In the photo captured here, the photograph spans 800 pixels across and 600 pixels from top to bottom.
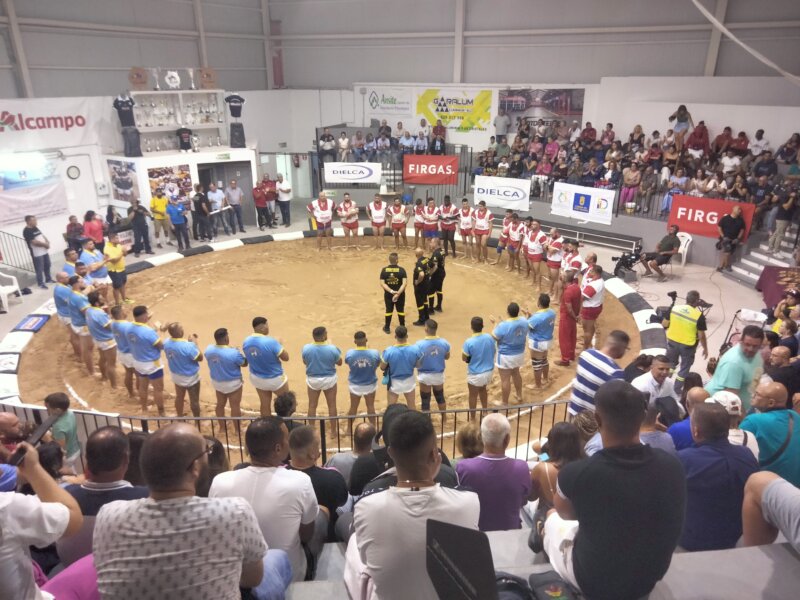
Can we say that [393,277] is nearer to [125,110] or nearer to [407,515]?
[407,515]

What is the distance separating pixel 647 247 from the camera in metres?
15.9

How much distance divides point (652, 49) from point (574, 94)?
290 cm

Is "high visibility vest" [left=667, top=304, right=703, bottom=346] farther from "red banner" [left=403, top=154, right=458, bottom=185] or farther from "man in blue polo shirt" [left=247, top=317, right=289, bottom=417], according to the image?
"red banner" [left=403, top=154, right=458, bottom=185]

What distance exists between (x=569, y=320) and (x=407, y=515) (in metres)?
8.08

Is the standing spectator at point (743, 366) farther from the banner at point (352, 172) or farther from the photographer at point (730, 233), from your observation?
the banner at point (352, 172)

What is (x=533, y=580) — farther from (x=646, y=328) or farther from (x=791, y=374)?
(x=646, y=328)

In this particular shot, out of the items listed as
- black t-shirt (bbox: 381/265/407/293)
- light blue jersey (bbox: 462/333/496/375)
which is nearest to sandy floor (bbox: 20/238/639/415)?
light blue jersey (bbox: 462/333/496/375)

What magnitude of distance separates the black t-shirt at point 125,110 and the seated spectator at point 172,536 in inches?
698

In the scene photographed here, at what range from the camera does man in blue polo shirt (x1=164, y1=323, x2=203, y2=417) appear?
8.17 meters

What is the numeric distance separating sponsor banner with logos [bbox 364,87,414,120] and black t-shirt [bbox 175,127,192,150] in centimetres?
930

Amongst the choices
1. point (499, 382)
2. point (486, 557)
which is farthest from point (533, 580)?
point (499, 382)

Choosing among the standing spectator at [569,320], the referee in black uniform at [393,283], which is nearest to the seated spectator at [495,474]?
the standing spectator at [569,320]

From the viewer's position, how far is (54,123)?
53.3 ft

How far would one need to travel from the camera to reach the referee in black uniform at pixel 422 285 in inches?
447
